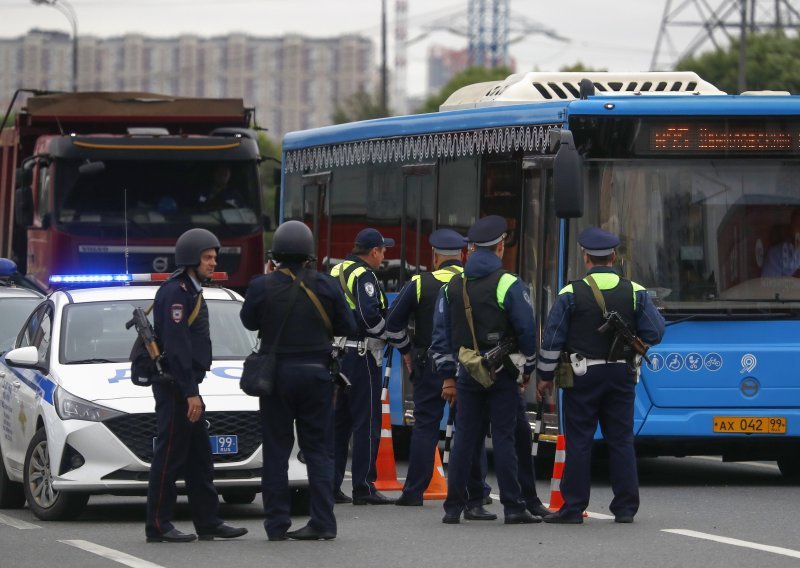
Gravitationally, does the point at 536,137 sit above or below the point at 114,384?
above

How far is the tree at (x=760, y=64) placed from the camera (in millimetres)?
63875

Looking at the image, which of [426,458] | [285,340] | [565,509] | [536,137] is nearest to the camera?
[285,340]

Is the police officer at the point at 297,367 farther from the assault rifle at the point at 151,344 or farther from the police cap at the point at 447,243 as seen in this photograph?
the police cap at the point at 447,243

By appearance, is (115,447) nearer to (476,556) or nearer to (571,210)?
(476,556)

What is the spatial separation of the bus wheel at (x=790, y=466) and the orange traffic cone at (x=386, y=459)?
10.7ft

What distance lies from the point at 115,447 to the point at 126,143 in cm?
1051

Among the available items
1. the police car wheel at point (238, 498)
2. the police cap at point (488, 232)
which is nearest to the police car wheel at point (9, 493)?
the police car wheel at point (238, 498)

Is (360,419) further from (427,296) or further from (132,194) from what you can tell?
(132,194)

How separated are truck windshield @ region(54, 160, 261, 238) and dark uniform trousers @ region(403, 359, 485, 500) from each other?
9.44 metres

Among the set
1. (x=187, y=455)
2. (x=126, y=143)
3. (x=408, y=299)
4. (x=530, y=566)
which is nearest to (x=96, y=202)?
(x=126, y=143)

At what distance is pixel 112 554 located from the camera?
398 inches

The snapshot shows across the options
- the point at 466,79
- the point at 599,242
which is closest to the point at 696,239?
the point at 599,242

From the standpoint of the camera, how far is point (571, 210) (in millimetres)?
12742

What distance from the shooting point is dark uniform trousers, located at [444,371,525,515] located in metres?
11.4
